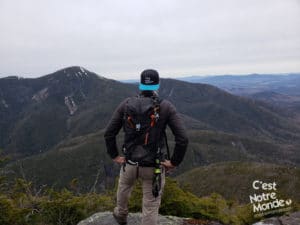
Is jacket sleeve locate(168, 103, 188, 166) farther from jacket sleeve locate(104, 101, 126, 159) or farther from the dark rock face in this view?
the dark rock face

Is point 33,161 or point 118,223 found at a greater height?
point 118,223

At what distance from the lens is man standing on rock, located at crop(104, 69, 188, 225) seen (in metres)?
6.58

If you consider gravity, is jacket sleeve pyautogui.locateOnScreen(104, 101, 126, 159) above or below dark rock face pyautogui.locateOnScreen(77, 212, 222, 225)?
above

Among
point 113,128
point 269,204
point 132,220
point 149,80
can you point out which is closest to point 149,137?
point 113,128

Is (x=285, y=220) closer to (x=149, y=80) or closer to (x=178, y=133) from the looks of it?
(x=178, y=133)

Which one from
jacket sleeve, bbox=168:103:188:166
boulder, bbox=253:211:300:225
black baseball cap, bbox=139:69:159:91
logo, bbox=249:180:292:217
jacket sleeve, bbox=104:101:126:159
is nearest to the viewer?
jacket sleeve, bbox=168:103:188:166

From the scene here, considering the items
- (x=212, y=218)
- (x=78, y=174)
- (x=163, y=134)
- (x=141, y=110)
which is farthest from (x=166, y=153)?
(x=78, y=174)

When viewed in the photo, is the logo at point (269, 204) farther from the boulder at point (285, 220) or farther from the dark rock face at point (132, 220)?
the dark rock face at point (132, 220)

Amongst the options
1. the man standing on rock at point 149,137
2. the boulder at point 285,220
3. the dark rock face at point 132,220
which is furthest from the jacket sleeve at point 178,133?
the boulder at point 285,220

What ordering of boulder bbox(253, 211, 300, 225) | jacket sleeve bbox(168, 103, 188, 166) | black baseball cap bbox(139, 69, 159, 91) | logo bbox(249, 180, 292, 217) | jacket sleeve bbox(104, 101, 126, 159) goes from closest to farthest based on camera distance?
jacket sleeve bbox(168, 103, 188, 166) → black baseball cap bbox(139, 69, 159, 91) → jacket sleeve bbox(104, 101, 126, 159) → boulder bbox(253, 211, 300, 225) → logo bbox(249, 180, 292, 217)

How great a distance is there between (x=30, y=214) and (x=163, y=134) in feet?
13.6

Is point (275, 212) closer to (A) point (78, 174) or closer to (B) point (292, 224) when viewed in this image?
(B) point (292, 224)

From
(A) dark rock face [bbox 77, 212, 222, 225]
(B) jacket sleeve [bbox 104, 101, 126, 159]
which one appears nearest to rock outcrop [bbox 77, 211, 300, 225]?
(A) dark rock face [bbox 77, 212, 222, 225]

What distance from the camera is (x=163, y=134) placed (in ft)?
22.3
